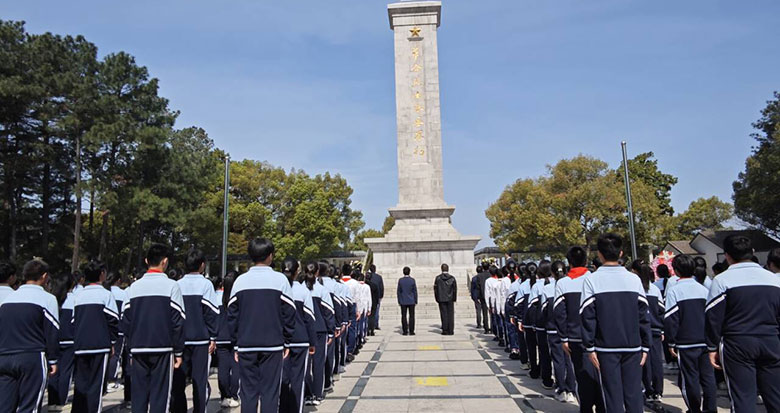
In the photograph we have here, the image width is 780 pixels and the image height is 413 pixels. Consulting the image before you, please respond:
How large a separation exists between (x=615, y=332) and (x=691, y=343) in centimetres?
170

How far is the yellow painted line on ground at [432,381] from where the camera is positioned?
307 inches

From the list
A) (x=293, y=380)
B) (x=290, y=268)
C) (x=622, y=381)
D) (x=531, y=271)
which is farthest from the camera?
(x=531, y=271)

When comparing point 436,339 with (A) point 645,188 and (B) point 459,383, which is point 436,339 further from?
(A) point 645,188

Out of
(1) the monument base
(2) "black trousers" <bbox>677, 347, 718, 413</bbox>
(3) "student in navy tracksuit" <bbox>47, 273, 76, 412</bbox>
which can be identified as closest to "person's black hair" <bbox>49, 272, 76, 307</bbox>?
(3) "student in navy tracksuit" <bbox>47, 273, 76, 412</bbox>

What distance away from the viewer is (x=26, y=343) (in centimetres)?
472

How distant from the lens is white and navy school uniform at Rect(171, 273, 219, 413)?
571 cm

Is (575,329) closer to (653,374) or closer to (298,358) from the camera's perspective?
(653,374)

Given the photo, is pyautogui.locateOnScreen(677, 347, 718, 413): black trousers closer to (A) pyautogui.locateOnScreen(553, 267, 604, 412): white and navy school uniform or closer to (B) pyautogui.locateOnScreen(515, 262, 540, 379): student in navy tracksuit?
(A) pyautogui.locateOnScreen(553, 267, 604, 412): white and navy school uniform

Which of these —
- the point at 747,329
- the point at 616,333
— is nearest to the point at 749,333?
the point at 747,329

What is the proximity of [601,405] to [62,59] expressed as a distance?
86.1 feet

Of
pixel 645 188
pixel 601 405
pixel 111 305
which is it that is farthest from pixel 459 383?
pixel 645 188

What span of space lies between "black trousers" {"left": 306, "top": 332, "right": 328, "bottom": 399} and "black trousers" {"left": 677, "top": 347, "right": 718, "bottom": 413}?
4.12 metres

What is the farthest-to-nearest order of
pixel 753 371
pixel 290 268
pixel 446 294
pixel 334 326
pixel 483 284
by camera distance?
pixel 483 284
pixel 446 294
pixel 334 326
pixel 290 268
pixel 753 371

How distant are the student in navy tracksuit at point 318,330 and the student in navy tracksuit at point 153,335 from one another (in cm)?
188
